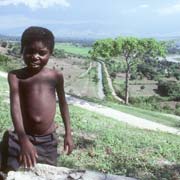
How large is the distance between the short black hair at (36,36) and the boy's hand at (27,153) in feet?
1.93

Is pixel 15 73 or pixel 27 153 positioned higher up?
pixel 15 73

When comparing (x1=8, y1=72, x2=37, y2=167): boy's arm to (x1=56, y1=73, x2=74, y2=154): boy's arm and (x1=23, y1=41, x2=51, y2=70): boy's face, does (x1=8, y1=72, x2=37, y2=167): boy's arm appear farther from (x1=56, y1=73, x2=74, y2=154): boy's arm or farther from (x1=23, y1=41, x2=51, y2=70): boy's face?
(x1=56, y1=73, x2=74, y2=154): boy's arm

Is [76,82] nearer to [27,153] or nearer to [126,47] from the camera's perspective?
[126,47]

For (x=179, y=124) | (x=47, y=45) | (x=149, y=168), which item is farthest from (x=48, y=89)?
(x=179, y=124)

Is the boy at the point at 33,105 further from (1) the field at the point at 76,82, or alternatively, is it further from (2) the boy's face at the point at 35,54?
(1) the field at the point at 76,82

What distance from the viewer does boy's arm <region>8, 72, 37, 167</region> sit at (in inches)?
101

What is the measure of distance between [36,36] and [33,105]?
17.3 inches

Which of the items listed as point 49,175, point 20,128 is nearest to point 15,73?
point 20,128

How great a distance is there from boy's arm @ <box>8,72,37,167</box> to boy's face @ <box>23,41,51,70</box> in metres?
0.14

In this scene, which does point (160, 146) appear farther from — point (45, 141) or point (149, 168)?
point (45, 141)

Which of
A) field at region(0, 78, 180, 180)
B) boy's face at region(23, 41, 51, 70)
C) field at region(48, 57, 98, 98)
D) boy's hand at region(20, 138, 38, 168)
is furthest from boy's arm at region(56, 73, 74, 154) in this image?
field at region(48, 57, 98, 98)

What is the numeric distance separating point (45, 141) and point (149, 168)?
3379 millimetres

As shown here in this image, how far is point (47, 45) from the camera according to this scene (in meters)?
A: 2.71

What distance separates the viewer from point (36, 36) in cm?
266
